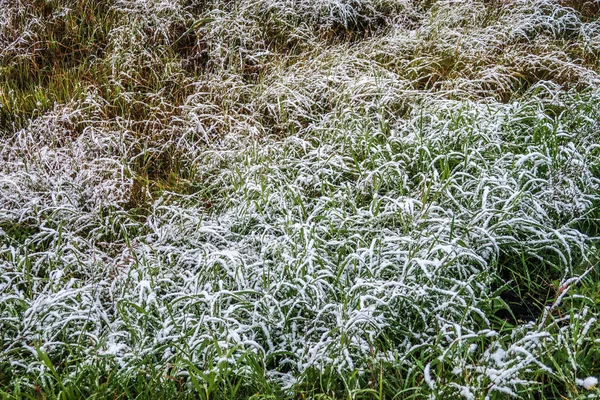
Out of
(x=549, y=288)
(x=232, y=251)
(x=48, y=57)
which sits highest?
(x=48, y=57)

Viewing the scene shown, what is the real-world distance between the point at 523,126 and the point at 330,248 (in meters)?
1.58

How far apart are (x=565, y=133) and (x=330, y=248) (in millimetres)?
1620

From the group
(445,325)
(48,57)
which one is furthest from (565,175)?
(48,57)

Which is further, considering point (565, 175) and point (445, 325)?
point (565, 175)

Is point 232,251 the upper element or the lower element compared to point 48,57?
lower

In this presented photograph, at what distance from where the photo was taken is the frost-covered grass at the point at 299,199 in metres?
2.05

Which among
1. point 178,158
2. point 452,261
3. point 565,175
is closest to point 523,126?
point 565,175

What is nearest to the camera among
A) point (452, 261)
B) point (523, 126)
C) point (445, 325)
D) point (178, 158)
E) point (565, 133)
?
point (445, 325)

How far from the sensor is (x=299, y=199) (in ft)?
9.62

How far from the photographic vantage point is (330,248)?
8.78 ft

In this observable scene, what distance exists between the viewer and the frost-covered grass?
6.72 ft

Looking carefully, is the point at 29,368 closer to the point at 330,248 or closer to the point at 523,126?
the point at 330,248

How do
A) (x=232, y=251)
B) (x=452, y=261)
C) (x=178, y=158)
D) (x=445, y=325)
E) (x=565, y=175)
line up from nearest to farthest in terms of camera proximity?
(x=445, y=325), (x=452, y=261), (x=232, y=251), (x=565, y=175), (x=178, y=158)

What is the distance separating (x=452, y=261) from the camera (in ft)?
7.52
